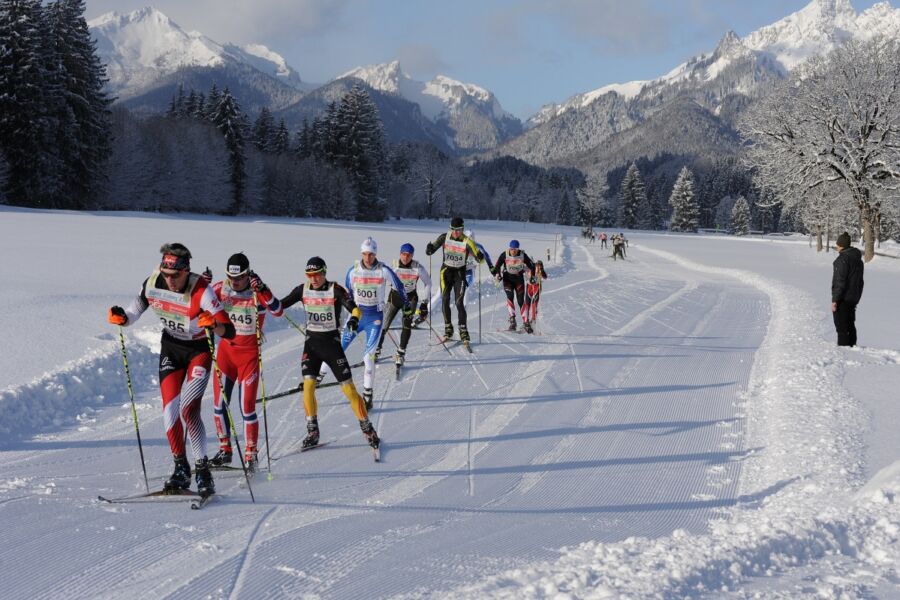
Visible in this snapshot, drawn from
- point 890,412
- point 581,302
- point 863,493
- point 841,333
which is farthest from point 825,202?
point 863,493

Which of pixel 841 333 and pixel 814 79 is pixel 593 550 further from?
pixel 814 79

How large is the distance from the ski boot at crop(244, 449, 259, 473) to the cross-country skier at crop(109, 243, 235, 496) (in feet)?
1.70

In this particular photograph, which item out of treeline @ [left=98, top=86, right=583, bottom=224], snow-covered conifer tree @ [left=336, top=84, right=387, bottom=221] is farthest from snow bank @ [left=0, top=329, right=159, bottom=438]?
snow-covered conifer tree @ [left=336, top=84, right=387, bottom=221]

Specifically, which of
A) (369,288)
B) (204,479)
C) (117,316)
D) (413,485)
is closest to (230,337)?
(117,316)

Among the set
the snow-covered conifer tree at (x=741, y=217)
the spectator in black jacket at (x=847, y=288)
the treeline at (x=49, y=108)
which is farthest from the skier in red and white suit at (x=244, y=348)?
the snow-covered conifer tree at (x=741, y=217)

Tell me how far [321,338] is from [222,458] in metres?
1.44

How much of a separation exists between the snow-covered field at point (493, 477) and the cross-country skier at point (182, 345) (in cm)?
39

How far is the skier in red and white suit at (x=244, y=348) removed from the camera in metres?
5.81

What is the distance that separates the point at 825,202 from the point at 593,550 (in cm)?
3761

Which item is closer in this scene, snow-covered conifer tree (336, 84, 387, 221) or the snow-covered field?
the snow-covered field

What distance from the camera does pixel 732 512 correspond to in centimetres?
504

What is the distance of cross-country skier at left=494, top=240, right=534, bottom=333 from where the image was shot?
11969mm

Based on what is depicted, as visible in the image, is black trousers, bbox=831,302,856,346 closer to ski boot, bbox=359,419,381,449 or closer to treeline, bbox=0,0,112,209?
ski boot, bbox=359,419,381,449

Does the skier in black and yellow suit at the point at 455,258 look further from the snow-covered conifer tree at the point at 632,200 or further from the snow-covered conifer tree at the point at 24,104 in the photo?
the snow-covered conifer tree at the point at 632,200
